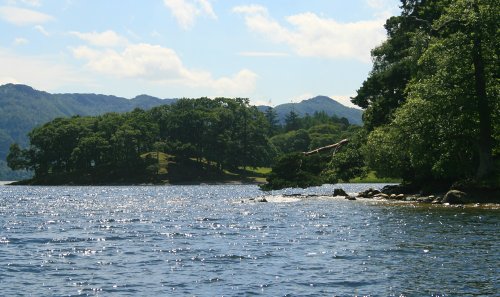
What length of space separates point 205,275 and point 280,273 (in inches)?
113

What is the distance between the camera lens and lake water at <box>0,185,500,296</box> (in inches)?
814

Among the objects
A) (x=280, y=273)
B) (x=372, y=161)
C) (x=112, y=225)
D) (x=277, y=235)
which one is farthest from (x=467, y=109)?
(x=280, y=273)

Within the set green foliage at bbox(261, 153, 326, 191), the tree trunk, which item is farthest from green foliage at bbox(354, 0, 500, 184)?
green foliage at bbox(261, 153, 326, 191)

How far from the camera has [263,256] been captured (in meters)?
27.6

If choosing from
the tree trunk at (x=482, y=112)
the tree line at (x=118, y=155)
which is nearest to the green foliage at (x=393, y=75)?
the tree trunk at (x=482, y=112)

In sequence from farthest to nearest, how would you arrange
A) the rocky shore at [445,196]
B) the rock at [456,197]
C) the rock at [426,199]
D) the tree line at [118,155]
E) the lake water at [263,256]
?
the tree line at [118,155], the rock at [426,199], the rock at [456,197], the rocky shore at [445,196], the lake water at [263,256]

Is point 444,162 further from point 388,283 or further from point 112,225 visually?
point 388,283

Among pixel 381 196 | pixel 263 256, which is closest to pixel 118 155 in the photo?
pixel 381 196

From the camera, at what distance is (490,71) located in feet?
183

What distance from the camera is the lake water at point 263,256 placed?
814 inches

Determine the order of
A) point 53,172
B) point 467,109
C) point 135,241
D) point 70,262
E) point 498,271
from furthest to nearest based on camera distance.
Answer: point 53,172
point 467,109
point 135,241
point 70,262
point 498,271

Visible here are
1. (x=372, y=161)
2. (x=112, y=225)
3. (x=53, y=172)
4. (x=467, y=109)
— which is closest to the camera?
(x=112, y=225)

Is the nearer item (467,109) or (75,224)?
(75,224)

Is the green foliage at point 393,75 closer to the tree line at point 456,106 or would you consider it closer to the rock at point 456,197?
the tree line at point 456,106
